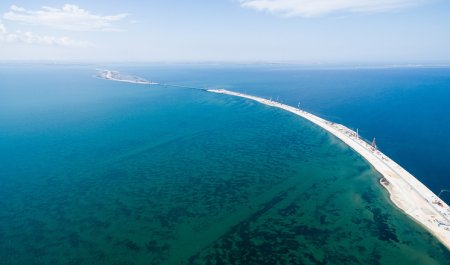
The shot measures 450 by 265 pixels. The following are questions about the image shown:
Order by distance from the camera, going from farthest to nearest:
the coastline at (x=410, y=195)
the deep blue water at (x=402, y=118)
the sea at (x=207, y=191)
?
the deep blue water at (x=402, y=118), the coastline at (x=410, y=195), the sea at (x=207, y=191)

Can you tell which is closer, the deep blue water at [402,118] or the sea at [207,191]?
the sea at [207,191]

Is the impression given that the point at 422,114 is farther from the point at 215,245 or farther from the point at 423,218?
the point at 215,245

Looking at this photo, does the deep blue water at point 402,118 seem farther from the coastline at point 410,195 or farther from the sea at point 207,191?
the coastline at point 410,195

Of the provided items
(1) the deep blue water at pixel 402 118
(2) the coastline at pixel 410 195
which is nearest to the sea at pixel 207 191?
(1) the deep blue water at pixel 402 118

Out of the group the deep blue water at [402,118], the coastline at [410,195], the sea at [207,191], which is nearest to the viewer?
the sea at [207,191]

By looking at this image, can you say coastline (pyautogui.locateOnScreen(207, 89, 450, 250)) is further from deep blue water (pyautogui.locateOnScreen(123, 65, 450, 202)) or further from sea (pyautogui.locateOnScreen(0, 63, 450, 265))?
deep blue water (pyautogui.locateOnScreen(123, 65, 450, 202))

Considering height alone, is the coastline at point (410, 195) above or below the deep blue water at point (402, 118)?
below

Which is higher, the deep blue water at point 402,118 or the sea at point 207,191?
the deep blue water at point 402,118

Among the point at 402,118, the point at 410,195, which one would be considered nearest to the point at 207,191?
the point at 410,195

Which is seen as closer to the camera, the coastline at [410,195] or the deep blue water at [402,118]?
the coastline at [410,195]
